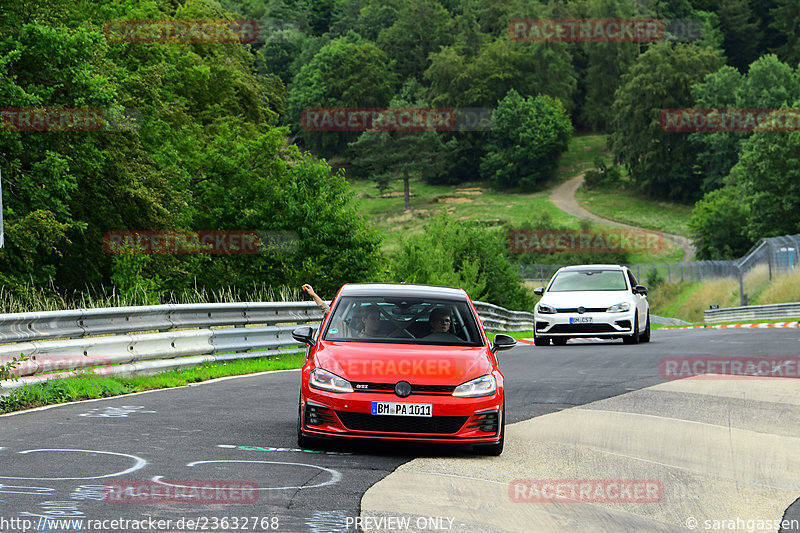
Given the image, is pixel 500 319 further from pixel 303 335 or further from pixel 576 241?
pixel 576 241

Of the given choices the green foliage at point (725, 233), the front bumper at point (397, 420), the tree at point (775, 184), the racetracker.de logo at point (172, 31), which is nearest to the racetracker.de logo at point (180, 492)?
the front bumper at point (397, 420)

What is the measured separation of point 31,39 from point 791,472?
25.3 m

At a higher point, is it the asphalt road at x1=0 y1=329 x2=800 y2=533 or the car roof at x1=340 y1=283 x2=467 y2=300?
the car roof at x1=340 y1=283 x2=467 y2=300

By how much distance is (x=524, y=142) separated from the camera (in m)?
147

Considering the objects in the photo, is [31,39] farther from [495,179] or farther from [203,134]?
[495,179]

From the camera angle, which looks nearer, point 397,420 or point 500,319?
point 397,420

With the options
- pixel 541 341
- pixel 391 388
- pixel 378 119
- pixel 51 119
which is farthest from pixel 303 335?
pixel 378 119

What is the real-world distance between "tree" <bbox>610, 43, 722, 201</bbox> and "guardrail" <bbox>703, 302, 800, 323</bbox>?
78995 mm

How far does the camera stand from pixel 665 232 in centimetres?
11538

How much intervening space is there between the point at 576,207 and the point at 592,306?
10704cm

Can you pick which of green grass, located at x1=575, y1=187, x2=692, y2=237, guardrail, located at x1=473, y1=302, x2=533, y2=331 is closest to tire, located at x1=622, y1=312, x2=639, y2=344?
guardrail, located at x1=473, y1=302, x2=533, y2=331

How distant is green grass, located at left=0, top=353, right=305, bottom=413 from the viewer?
11195mm

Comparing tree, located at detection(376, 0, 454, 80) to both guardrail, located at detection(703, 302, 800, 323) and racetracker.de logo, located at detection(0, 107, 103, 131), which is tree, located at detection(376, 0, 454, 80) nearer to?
guardrail, located at detection(703, 302, 800, 323)

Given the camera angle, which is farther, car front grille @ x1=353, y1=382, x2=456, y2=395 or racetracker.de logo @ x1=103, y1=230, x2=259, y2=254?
racetracker.de logo @ x1=103, y1=230, x2=259, y2=254
